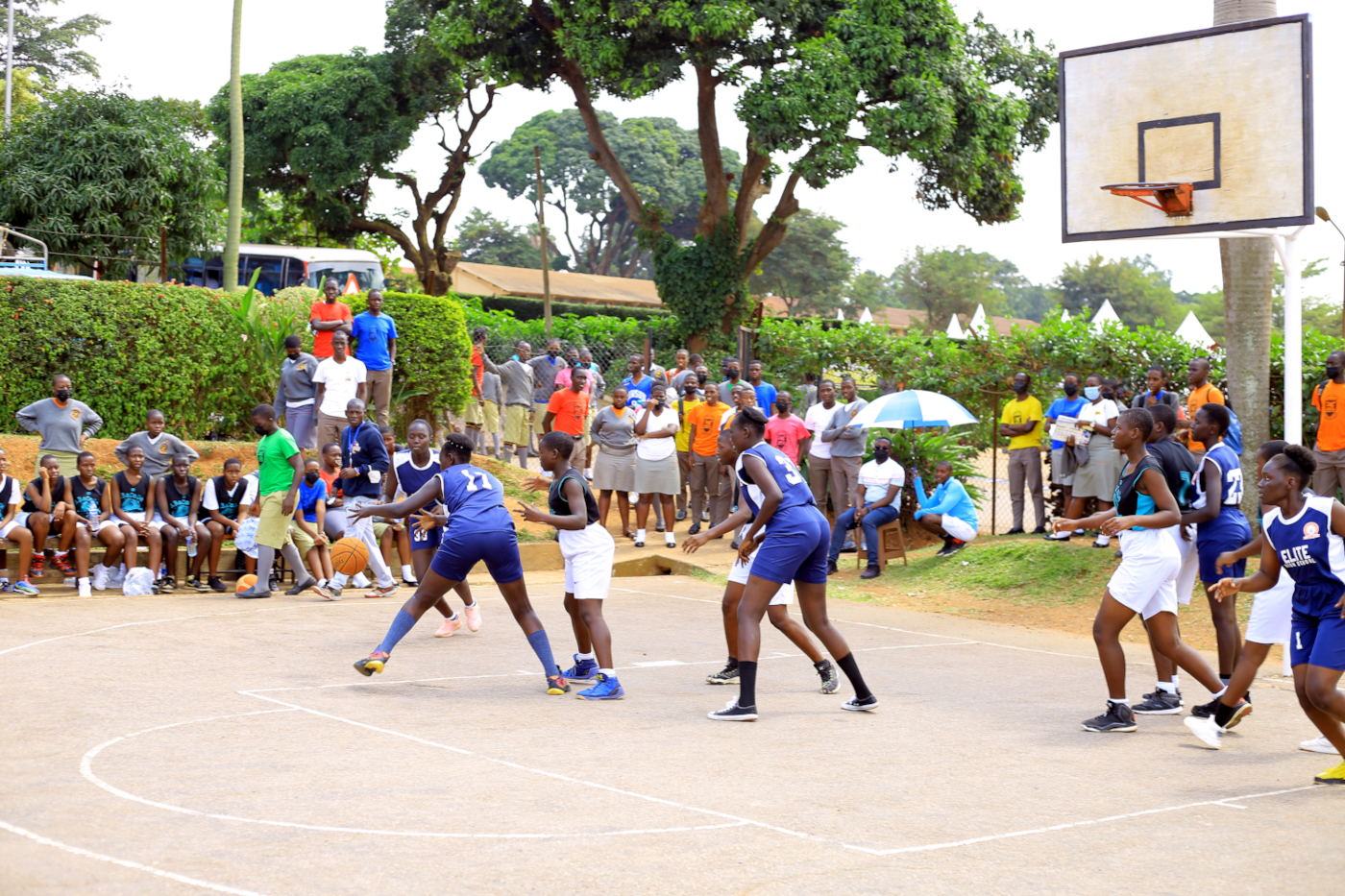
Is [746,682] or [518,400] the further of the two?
[518,400]

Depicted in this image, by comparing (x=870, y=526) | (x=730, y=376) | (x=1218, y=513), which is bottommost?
(x=870, y=526)

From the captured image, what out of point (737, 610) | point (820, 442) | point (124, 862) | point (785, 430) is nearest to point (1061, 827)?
point (737, 610)

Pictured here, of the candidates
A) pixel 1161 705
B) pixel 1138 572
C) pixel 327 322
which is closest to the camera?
pixel 1138 572

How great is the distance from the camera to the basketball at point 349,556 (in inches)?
503

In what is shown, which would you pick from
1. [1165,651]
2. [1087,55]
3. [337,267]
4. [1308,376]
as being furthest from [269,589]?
[337,267]

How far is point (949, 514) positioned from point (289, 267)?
78.1 feet

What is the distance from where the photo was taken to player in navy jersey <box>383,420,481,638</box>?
11.0m

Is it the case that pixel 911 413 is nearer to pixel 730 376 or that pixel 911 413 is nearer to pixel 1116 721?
pixel 730 376

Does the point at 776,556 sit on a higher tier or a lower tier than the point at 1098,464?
lower

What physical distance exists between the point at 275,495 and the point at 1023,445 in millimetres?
8991

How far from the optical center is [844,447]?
16062 millimetres

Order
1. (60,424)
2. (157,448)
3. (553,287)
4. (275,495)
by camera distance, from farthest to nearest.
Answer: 1. (553,287)
2. (157,448)
3. (60,424)
4. (275,495)

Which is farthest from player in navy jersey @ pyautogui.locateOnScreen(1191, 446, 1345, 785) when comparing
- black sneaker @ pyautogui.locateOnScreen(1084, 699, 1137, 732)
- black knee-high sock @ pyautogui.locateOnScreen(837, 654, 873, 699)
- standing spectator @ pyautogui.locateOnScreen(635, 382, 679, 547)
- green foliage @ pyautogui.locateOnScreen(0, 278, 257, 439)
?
green foliage @ pyautogui.locateOnScreen(0, 278, 257, 439)

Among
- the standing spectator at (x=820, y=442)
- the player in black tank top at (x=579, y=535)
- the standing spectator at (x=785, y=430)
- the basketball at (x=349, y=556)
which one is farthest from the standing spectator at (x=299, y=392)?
the player in black tank top at (x=579, y=535)
